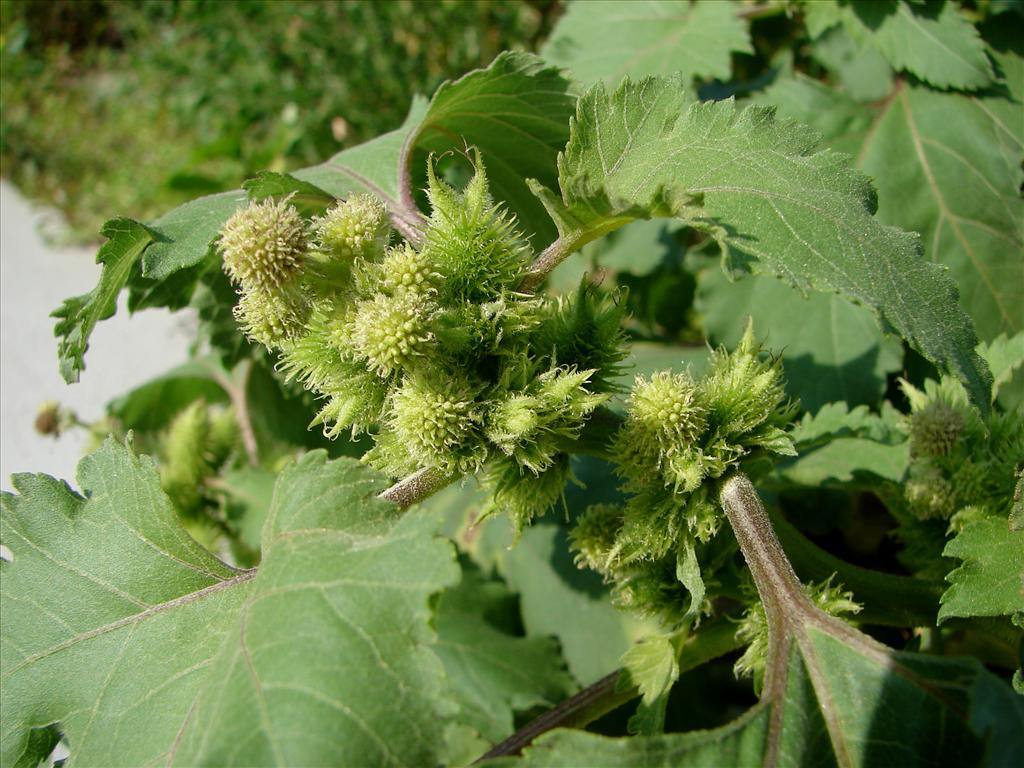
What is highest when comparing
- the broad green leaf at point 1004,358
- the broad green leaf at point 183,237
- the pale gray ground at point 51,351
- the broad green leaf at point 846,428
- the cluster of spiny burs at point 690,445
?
the broad green leaf at point 183,237

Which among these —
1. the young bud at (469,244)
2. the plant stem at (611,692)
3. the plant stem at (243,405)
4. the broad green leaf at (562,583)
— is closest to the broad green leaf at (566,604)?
the broad green leaf at (562,583)

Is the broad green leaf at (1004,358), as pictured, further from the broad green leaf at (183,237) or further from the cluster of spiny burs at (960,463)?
the broad green leaf at (183,237)

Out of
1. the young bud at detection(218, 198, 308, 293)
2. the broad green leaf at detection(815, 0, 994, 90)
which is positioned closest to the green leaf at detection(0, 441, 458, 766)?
the young bud at detection(218, 198, 308, 293)

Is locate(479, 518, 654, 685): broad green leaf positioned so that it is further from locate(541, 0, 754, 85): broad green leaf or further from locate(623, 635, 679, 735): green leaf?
locate(541, 0, 754, 85): broad green leaf

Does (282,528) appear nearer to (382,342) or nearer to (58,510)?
(382,342)

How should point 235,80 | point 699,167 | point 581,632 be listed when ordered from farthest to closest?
point 235,80 → point 581,632 → point 699,167

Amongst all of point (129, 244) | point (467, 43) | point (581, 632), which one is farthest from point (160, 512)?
point (467, 43)

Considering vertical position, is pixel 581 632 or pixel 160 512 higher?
pixel 160 512
